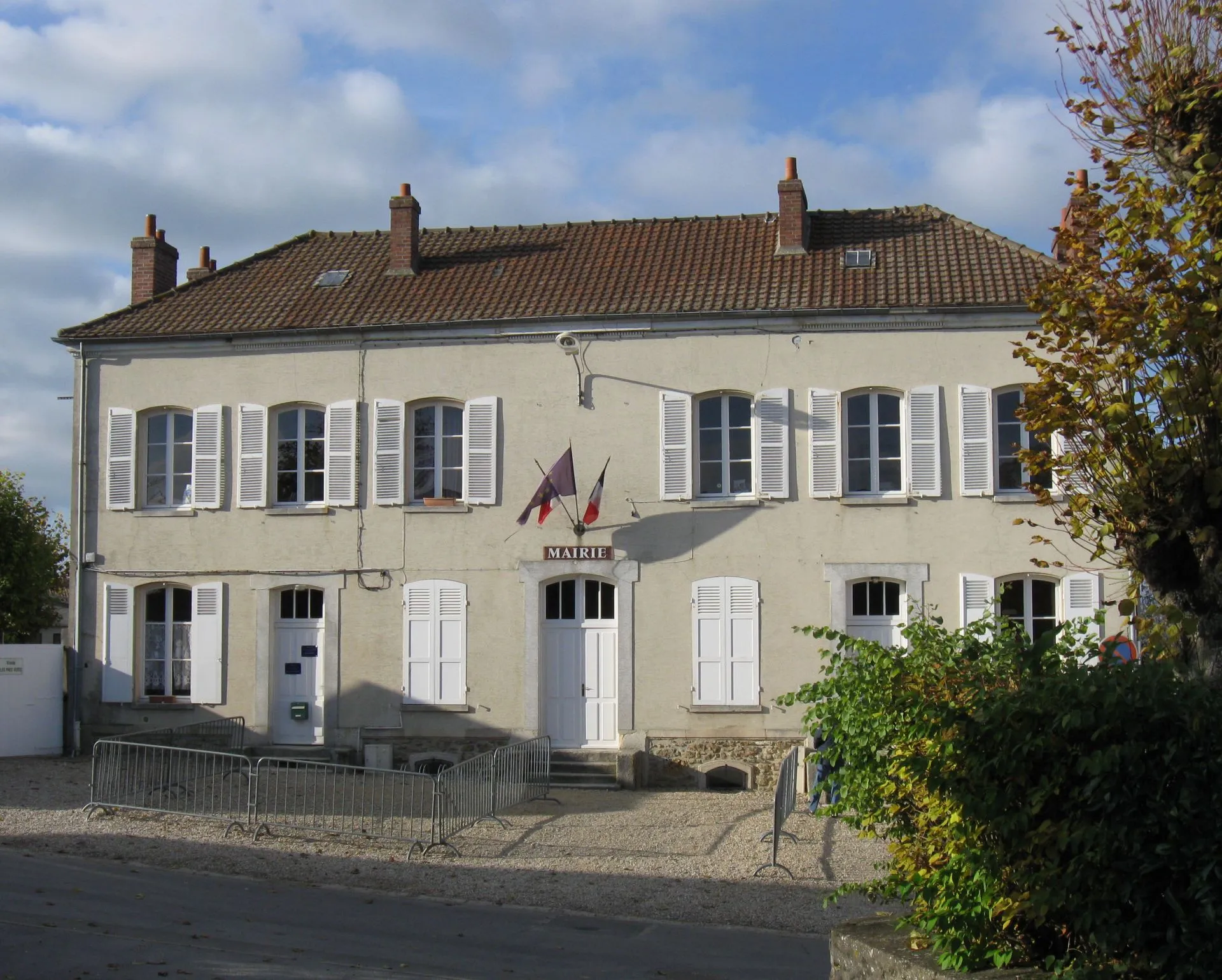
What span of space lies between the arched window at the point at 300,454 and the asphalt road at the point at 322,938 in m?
8.41

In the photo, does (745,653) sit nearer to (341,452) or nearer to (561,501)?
(561,501)

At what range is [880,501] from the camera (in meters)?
16.9

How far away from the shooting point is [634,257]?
19047mm

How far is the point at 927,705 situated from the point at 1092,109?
328 cm

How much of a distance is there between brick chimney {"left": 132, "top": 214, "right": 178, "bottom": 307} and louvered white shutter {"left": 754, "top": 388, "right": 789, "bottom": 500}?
9.96 metres

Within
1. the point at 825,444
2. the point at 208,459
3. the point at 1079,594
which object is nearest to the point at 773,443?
the point at 825,444

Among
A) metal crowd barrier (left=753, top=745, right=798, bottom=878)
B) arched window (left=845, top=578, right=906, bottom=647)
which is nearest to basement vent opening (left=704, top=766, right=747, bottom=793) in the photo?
arched window (left=845, top=578, right=906, bottom=647)

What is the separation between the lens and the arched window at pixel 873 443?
17125 mm

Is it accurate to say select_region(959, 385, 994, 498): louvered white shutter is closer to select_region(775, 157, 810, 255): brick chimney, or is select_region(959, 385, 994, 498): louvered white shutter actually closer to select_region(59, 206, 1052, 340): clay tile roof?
select_region(59, 206, 1052, 340): clay tile roof

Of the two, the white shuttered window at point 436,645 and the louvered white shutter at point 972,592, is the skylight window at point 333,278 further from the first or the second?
the louvered white shutter at point 972,592

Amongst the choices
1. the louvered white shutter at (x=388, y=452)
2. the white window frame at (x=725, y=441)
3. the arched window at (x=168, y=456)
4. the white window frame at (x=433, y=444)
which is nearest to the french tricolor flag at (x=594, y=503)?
the white window frame at (x=725, y=441)

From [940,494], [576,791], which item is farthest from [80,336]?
[940,494]

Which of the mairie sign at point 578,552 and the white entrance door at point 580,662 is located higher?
the mairie sign at point 578,552

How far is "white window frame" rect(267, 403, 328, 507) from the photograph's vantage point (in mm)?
18422
